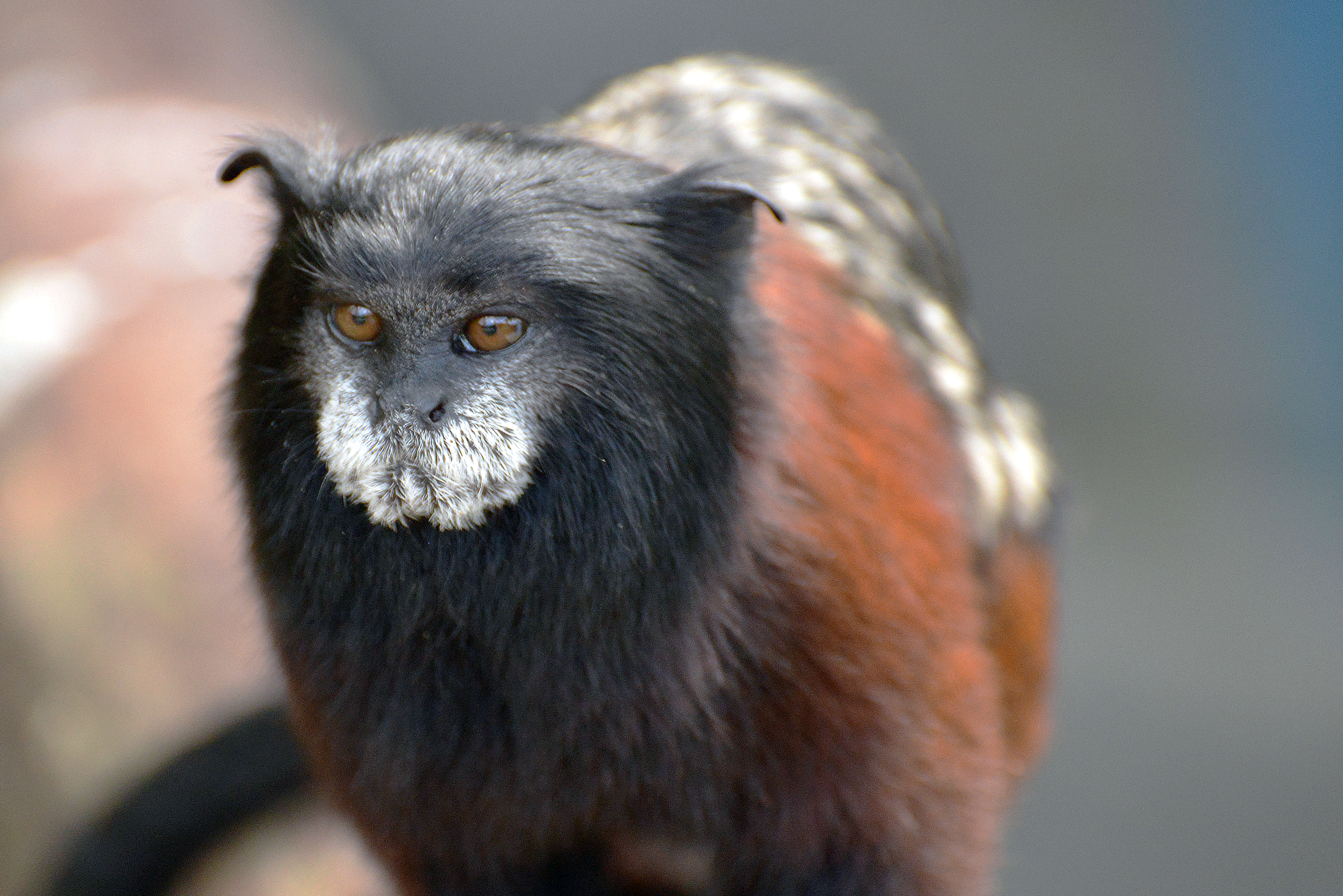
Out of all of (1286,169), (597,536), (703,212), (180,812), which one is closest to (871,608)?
(597,536)

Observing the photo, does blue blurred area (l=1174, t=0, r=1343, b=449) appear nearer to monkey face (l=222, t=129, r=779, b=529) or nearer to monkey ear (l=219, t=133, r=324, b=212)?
monkey face (l=222, t=129, r=779, b=529)

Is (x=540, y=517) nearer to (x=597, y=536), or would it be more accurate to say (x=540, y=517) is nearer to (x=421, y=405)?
(x=597, y=536)

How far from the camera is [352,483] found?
128 centimetres

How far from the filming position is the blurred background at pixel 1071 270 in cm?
→ 261

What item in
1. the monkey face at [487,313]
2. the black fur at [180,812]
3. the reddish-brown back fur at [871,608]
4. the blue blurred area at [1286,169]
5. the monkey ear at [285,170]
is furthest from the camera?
the blue blurred area at [1286,169]

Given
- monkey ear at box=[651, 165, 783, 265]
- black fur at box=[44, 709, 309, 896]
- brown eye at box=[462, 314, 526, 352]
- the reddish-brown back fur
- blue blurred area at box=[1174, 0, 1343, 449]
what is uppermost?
blue blurred area at box=[1174, 0, 1343, 449]

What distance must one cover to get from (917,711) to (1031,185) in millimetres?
3467

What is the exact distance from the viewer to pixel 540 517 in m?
1.32

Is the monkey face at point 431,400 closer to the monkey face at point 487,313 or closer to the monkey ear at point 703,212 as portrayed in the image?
the monkey face at point 487,313

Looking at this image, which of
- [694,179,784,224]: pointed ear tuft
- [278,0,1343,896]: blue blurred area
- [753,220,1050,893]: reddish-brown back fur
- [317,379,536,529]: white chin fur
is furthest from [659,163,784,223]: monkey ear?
[278,0,1343,896]: blue blurred area

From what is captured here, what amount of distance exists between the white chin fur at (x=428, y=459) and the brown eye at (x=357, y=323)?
0.05m

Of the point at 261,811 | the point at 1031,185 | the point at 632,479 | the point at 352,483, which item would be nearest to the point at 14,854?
the point at 261,811

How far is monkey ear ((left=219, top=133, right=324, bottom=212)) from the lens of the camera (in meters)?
1.36

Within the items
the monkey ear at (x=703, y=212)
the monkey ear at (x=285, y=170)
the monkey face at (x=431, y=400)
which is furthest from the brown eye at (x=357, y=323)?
the monkey ear at (x=703, y=212)
